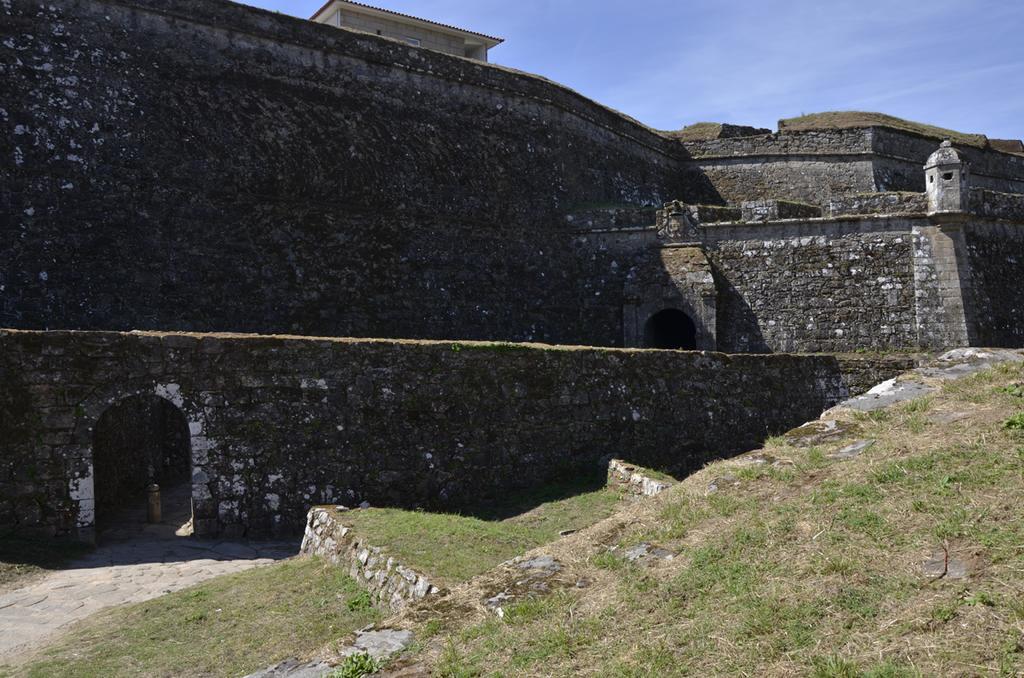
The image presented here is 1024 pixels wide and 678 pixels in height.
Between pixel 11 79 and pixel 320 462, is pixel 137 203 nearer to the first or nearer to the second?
pixel 11 79

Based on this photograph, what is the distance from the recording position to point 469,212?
21.6 metres

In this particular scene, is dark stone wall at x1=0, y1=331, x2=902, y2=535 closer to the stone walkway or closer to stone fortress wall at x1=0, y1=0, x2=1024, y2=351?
the stone walkway

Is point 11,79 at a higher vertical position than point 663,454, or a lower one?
higher

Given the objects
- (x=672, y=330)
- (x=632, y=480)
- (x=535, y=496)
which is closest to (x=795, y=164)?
(x=672, y=330)

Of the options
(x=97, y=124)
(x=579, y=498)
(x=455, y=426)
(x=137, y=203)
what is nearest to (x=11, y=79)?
(x=97, y=124)

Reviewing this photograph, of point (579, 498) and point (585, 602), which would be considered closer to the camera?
point (585, 602)

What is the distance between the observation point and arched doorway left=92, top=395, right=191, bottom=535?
11.9 meters

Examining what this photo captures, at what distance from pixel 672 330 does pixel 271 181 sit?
11.6 m

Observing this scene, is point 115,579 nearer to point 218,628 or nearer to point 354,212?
point 218,628

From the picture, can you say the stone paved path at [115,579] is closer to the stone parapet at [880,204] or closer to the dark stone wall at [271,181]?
the dark stone wall at [271,181]

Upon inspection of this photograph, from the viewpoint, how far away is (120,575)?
9.41 metres

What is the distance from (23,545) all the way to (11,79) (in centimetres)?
964

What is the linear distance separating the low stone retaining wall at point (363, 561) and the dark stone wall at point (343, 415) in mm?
1341

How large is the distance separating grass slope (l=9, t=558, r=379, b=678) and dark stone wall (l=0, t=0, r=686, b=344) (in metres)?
8.48
